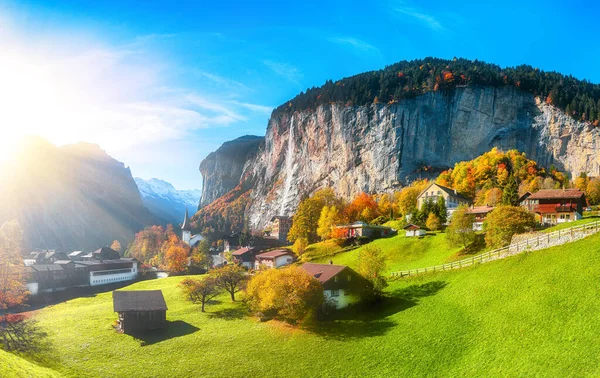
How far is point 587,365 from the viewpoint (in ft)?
64.3

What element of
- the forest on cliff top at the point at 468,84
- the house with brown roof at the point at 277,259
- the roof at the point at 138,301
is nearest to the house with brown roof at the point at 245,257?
the house with brown roof at the point at 277,259

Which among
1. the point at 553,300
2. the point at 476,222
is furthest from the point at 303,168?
the point at 553,300

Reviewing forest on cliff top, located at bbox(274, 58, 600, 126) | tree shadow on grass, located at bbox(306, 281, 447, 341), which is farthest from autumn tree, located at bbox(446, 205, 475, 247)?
forest on cliff top, located at bbox(274, 58, 600, 126)

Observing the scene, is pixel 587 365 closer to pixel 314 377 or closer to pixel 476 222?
pixel 314 377

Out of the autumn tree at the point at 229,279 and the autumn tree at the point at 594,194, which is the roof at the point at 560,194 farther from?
the autumn tree at the point at 229,279

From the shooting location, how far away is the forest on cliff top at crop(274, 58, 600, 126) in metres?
117

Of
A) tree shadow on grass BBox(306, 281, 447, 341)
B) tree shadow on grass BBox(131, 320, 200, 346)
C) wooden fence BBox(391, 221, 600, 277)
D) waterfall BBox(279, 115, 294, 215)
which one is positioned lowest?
tree shadow on grass BBox(131, 320, 200, 346)

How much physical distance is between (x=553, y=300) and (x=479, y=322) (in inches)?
204

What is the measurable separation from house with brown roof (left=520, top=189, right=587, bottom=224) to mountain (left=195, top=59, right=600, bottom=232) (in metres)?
73.6

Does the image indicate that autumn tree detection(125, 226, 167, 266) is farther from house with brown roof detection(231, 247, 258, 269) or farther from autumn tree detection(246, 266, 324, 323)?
autumn tree detection(246, 266, 324, 323)

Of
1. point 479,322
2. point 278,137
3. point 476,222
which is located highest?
point 278,137

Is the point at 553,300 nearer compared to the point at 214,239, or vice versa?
the point at 553,300

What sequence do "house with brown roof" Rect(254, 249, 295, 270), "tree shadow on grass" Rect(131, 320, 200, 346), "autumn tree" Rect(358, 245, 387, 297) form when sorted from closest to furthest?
"tree shadow on grass" Rect(131, 320, 200, 346)
"autumn tree" Rect(358, 245, 387, 297)
"house with brown roof" Rect(254, 249, 295, 270)

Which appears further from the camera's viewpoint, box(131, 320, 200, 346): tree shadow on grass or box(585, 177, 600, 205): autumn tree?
box(585, 177, 600, 205): autumn tree
